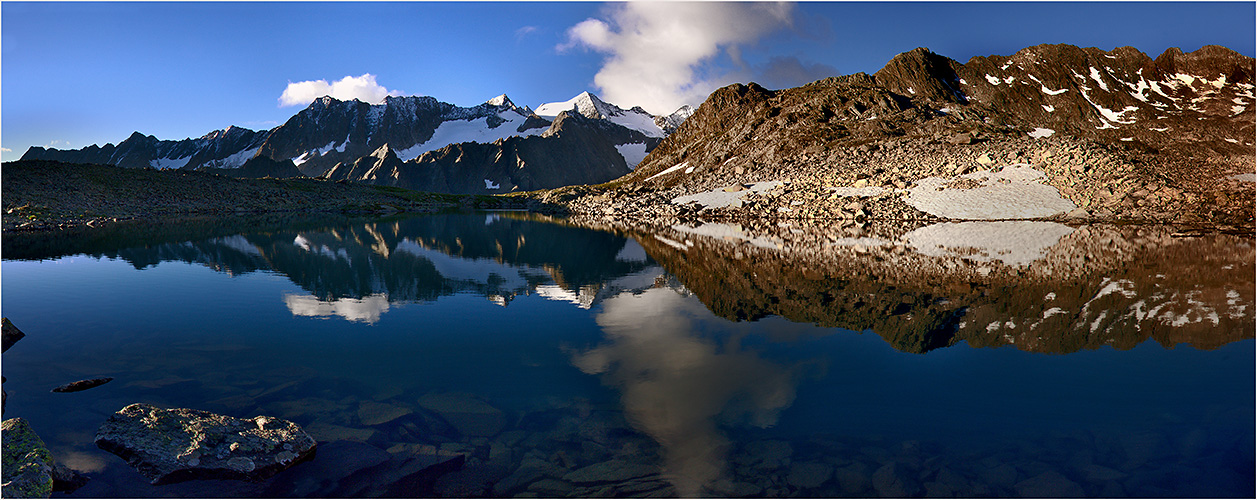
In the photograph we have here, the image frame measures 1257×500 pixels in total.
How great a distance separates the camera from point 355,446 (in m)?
8.21

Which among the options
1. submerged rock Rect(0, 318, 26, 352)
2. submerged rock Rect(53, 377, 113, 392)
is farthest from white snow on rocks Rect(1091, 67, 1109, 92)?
submerged rock Rect(0, 318, 26, 352)

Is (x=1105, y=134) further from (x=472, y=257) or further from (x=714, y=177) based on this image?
(x=472, y=257)

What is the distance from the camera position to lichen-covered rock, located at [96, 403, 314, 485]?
7.42 metres

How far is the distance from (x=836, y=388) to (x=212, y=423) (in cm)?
1010

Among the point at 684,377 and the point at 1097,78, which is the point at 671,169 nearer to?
the point at 1097,78

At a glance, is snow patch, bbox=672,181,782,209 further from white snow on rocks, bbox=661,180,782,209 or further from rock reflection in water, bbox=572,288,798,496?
rock reflection in water, bbox=572,288,798,496

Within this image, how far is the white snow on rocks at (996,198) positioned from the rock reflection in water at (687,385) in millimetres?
66034

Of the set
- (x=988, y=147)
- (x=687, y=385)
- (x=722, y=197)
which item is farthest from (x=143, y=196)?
(x=988, y=147)

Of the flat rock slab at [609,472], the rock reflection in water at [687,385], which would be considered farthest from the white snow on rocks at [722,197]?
the flat rock slab at [609,472]

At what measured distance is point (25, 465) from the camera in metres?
6.93

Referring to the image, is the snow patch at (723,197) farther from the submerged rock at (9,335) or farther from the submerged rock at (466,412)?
the submerged rock at (466,412)

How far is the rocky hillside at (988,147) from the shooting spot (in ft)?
228

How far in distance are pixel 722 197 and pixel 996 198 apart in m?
Result: 37.6

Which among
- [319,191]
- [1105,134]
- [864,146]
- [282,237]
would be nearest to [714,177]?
[864,146]
